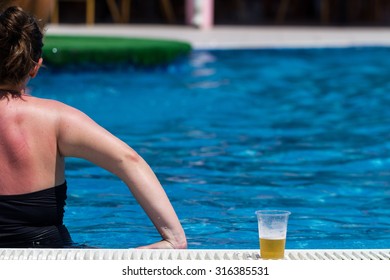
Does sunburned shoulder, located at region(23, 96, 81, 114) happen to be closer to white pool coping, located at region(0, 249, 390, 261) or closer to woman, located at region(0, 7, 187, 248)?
woman, located at region(0, 7, 187, 248)

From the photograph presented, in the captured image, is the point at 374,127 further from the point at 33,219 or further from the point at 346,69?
the point at 33,219

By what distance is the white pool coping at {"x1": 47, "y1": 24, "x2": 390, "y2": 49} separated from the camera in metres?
12.8

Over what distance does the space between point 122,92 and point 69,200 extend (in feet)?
14.3

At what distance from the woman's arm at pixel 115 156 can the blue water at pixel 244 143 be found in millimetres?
1447

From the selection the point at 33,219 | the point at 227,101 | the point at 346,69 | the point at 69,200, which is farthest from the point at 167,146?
the point at 346,69

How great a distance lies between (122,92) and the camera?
9.56 m

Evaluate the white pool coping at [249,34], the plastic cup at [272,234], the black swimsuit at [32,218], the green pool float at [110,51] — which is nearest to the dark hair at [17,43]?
the black swimsuit at [32,218]

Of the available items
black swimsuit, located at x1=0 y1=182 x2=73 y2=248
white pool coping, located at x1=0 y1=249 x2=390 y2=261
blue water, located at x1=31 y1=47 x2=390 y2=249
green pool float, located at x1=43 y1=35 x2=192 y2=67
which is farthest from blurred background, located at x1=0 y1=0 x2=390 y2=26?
white pool coping, located at x1=0 y1=249 x2=390 y2=261

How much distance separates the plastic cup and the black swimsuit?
0.67 m

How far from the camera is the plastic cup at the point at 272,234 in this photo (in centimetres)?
279

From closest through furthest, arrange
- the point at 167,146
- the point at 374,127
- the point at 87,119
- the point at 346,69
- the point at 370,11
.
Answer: the point at 87,119 → the point at 167,146 → the point at 374,127 → the point at 346,69 → the point at 370,11

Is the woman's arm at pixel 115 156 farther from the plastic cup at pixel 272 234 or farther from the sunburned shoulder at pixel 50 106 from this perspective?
the plastic cup at pixel 272 234

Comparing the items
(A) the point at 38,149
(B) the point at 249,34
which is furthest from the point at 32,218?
(B) the point at 249,34

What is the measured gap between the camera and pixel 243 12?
17922 mm
